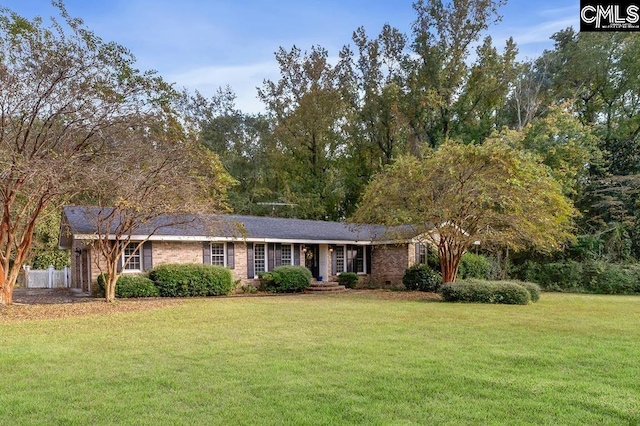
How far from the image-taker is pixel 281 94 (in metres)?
33.6

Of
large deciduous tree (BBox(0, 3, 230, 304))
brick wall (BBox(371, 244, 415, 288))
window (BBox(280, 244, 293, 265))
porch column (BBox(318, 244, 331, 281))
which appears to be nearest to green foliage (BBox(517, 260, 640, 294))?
brick wall (BBox(371, 244, 415, 288))

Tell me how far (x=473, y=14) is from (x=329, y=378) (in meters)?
27.9

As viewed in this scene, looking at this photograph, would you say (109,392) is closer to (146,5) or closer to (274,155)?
(146,5)

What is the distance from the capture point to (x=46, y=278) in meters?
23.7

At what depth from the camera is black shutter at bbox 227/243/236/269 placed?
19.5 m

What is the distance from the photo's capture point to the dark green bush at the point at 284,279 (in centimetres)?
1941

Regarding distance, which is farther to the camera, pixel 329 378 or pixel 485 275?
pixel 485 275

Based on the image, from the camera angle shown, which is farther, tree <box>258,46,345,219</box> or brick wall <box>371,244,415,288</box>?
tree <box>258,46,345,219</box>

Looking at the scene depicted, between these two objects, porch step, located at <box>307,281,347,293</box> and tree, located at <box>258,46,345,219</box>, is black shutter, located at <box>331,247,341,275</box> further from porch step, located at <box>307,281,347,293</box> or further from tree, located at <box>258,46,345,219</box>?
tree, located at <box>258,46,345,219</box>

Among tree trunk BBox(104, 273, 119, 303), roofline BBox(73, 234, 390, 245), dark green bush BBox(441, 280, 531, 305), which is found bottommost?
dark green bush BBox(441, 280, 531, 305)

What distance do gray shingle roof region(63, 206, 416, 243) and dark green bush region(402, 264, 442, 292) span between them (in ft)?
5.98

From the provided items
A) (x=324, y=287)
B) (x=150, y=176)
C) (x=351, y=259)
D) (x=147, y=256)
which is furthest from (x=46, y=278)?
(x=351, y=259)

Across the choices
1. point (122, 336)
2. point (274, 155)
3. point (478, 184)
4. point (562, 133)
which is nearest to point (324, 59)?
point (274, 155)

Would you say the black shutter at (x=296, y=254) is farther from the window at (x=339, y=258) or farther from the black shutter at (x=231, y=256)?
the black shutter at (x=231, y=256)
